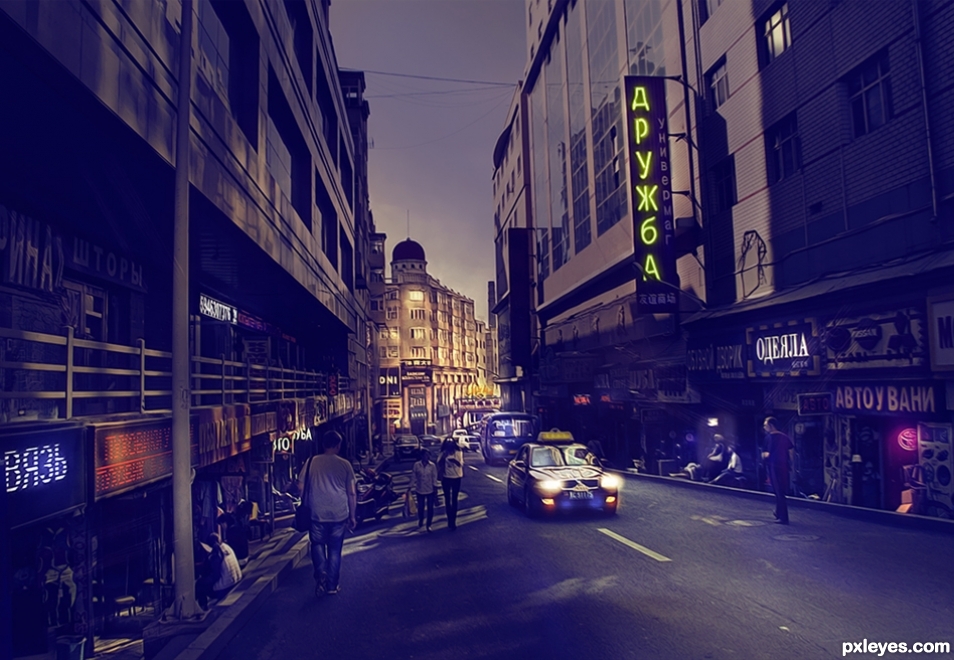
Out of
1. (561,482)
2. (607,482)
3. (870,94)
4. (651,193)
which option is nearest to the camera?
(561,482)

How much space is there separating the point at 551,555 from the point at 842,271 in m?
10.3

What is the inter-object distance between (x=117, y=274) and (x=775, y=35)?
60.0ft

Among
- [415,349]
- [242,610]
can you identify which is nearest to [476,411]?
[415,349]

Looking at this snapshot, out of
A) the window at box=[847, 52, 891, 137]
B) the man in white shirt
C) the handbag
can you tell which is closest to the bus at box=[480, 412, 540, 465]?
the man in white shirt

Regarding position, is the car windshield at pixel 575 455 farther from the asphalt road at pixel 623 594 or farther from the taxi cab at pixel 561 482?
the asphalt road at pixel 623 594

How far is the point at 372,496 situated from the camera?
15.2 meters

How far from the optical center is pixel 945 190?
12602 millimetres

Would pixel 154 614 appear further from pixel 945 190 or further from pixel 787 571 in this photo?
pixel 945 190

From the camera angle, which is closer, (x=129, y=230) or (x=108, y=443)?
(x=108, y=443)

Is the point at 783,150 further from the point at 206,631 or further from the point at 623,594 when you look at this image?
the point at 206,631

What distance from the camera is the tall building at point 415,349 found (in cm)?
8625

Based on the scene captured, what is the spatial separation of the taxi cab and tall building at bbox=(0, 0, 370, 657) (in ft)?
19.3

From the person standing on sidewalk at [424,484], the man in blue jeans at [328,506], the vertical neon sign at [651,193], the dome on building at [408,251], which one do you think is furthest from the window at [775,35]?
the dome on building at [408,251]

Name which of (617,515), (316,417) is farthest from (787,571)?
(316,417)
